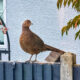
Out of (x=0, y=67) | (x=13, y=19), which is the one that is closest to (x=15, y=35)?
(x=13, y=19)

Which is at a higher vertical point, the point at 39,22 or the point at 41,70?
the point at 39,22

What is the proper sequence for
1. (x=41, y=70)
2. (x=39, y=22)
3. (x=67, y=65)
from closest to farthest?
(x=67, y=65) < (x=41, y=70) < (x=39, y=22)

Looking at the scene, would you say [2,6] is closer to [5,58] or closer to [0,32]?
[0,32]

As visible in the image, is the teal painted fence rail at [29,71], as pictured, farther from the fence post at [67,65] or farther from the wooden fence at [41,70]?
the fence post at [67,65]

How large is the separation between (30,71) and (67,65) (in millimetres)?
595

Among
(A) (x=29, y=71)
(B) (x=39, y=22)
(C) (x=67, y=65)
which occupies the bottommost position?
(A) (x=29, y=71)

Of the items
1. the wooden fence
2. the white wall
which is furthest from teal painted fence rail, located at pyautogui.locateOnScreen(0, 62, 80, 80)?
the white wall

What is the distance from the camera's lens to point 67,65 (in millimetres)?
3766

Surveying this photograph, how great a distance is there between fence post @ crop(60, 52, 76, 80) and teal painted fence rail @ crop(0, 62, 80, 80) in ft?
0.24

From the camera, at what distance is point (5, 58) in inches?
283

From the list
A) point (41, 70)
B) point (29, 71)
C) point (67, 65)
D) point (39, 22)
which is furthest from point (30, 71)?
point (39, 22)

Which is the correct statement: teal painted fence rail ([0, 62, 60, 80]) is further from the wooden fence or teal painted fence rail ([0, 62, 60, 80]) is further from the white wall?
the white wall

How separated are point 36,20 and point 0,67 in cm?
275

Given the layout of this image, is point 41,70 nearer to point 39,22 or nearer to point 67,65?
point 67,65
